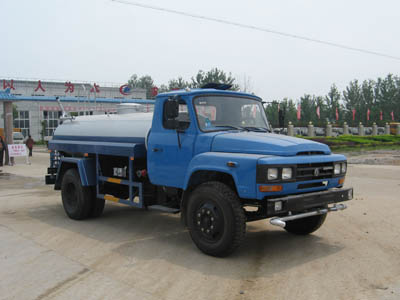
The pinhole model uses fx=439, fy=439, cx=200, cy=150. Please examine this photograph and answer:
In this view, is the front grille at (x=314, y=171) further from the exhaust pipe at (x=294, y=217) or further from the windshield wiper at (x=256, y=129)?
the windshield wiper at (x=256, y=129)

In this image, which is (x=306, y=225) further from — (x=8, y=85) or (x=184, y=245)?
(x=8, y=85)

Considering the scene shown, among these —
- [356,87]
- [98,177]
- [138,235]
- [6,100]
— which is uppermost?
[356,87]

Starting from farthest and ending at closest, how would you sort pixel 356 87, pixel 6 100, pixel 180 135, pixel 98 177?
pixel 356 87, pixel 6 100, pixel 98 177, pixel 180 135

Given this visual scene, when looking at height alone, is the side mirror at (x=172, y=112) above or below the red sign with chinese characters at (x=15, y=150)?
above

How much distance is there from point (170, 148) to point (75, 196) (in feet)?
10.5

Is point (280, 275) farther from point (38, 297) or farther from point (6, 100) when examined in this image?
point (6, 100)

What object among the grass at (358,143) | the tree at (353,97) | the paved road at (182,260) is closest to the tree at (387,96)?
the tree at (353,97)

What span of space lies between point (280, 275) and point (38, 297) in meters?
2.81

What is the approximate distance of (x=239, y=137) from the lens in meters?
6.23

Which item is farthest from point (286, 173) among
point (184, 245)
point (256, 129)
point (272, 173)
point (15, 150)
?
point (15, 150)

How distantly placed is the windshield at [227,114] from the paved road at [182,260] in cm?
187

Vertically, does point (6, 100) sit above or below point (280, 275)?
above

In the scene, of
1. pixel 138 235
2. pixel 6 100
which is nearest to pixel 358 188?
pixel 138 235

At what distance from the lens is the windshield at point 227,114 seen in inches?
264
